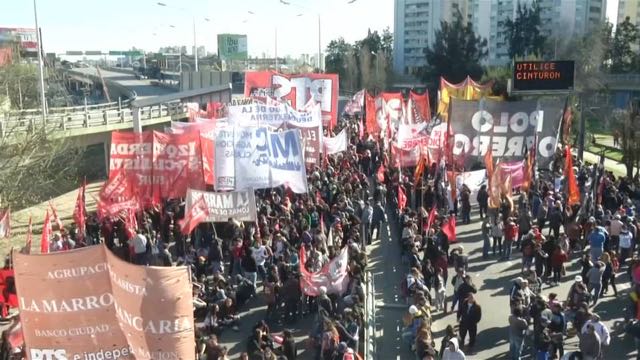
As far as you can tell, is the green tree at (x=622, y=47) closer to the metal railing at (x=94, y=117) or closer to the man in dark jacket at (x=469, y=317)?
the metal railing at (x=94, y=117)

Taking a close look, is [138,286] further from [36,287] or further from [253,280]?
[253,280]

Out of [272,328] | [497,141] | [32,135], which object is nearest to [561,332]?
[272,328]

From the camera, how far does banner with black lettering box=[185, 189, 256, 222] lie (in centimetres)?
1504

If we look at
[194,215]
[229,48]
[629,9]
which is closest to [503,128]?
[194,215]

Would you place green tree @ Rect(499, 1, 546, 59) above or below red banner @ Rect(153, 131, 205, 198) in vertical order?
above

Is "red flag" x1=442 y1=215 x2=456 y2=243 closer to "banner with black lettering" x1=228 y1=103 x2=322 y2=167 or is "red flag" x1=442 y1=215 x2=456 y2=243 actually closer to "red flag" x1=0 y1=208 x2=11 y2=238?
"banner with black lettering" x1=228 y1=103 x2=322 y2=167

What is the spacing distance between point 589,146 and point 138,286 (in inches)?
1662

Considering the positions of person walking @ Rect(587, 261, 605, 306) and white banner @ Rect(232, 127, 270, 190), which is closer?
person walking @ Rect(587, 261, 605, 306)

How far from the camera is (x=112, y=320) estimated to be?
25.2ft

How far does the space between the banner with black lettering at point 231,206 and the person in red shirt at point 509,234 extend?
6311mm

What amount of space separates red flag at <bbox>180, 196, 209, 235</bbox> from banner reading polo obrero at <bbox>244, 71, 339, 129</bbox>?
16.7 m

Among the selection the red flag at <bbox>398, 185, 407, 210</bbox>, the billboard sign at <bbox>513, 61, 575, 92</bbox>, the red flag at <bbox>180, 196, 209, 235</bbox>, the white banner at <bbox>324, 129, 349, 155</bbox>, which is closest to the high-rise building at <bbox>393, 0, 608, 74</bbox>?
the billboard sign at <bbox>513, 61, 575, 92</bbox>

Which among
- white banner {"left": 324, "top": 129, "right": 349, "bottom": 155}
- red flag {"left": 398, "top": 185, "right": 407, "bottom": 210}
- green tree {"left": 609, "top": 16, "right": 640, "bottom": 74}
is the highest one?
green tree {"left": 609, "top": 16, "right": 640, "bottom": 74}

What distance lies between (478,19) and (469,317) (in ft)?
431
